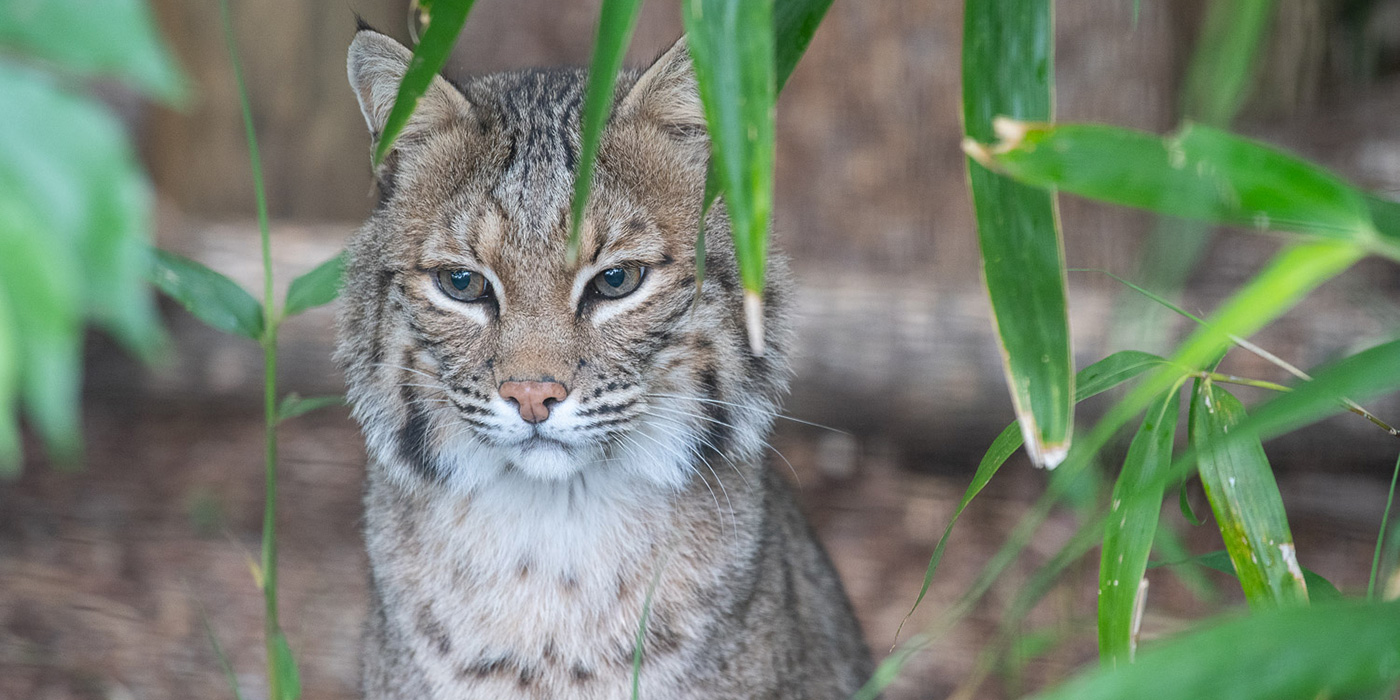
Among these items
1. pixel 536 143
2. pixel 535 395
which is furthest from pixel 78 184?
pixel 536 143

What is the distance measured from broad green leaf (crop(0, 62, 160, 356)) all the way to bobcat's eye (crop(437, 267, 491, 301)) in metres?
1.34

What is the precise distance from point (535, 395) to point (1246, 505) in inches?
42.6

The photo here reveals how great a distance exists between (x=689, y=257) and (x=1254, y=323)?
1241 mm

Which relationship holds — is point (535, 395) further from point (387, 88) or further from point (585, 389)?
point (387, 88)

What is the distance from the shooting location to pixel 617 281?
6.86 feet

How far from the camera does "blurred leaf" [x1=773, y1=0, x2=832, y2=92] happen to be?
1.38 meters

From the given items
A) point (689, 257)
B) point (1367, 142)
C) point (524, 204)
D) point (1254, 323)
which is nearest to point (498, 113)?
point (524, 204)

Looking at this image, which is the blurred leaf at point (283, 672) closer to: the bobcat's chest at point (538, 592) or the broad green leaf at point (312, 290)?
the bobcat's chest at point (538, 592)

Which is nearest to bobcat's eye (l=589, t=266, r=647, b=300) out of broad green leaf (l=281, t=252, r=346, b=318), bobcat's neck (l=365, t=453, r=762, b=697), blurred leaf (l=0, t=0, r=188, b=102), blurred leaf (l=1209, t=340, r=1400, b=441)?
bobcat's neck (l=365, t=453, r=762, b=697)

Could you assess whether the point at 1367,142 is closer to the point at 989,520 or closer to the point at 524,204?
A: the point at 989,520

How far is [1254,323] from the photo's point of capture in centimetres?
101

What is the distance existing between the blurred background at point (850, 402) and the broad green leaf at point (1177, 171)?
7.90 feet

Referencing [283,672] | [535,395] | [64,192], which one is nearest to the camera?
[64,192]

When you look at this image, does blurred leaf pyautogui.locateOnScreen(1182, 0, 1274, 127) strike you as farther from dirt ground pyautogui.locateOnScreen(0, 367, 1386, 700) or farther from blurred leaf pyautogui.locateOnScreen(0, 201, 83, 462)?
dirt ground pyautogui.locateOnScreen(0, 367, 1386, 700)
